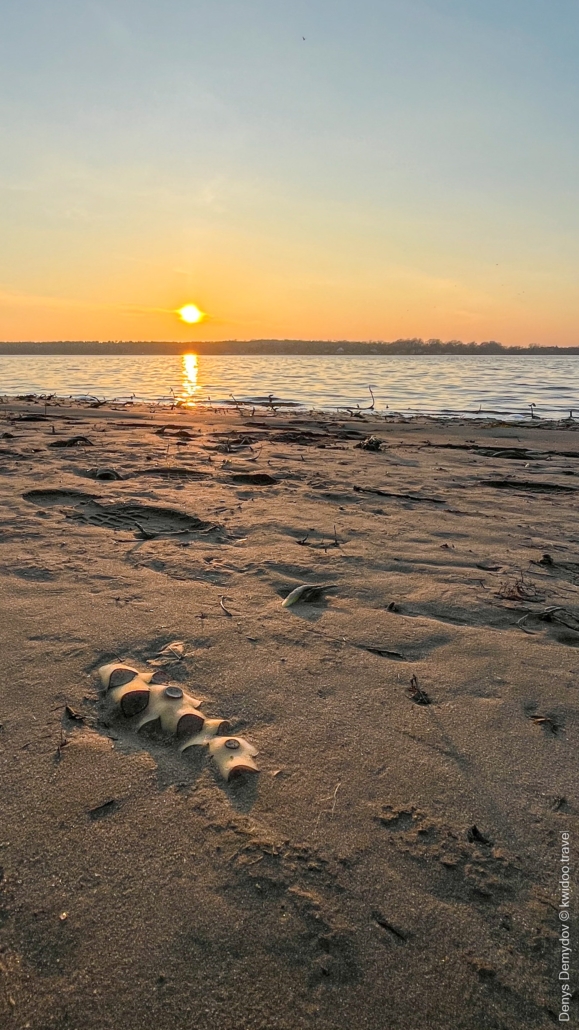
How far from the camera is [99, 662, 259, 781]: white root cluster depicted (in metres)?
1.50

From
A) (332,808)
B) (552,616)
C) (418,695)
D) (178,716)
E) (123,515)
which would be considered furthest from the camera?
(123,515)

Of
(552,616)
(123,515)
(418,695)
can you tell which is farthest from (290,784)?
(123,515)

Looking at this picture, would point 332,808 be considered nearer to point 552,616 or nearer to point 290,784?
point 290,784

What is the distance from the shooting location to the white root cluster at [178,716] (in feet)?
4.93

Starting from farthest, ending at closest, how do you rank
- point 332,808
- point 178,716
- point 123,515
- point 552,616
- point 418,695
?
point 123,515 < point 552,616 < point 418,695 < point 178,716 < point 332,808

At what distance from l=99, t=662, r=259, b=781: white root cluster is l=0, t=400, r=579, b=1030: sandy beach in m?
0.03

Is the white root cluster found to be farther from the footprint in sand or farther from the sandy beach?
the footprint in sand

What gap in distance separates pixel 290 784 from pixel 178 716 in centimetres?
38

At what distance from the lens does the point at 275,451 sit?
6566 millimetres

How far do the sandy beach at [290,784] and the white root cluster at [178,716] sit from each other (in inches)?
1.4

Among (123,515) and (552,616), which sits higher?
(123,515)

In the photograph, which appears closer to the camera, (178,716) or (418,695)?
(178,716)

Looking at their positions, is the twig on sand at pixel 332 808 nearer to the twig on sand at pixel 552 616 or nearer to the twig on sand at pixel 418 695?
the twig on sand at pixel 418 695

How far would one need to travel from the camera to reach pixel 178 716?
162cm
